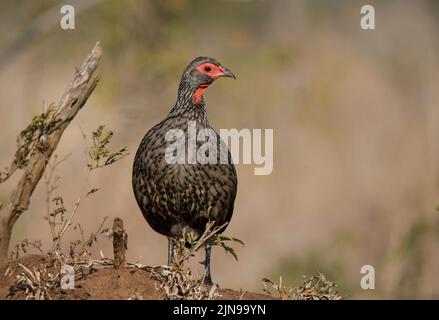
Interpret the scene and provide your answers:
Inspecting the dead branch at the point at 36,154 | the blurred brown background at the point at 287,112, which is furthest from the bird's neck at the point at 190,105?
the blurred brown background at the point at 287,112

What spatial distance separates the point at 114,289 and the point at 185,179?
1152 mm

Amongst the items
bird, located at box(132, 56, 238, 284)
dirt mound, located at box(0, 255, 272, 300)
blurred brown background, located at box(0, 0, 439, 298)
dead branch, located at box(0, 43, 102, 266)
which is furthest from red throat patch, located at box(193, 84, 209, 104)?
blurred brown background, located at box(0, 0, 439, 298)

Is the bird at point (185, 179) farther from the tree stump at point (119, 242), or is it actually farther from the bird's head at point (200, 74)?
the tree stump at point (119, 242)

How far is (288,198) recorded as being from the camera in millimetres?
15492

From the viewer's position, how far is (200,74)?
6465 mm

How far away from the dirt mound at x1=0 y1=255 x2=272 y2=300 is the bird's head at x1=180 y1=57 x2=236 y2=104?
1.62 meters

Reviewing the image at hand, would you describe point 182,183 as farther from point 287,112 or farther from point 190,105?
point 287,112

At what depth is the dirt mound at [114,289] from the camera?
5.07 m

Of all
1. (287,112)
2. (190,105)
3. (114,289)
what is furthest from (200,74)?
(287,112)

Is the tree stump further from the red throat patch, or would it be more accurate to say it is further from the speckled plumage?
the red throat patch

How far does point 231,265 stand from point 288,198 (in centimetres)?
190

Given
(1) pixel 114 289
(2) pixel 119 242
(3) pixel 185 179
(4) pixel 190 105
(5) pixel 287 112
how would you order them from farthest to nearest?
1. (5) pixel 287 112
2. (4) pixel 190 105
3. (3) pixel 185 179
4. (2) pixel 119 242
5. (1) pixel 114 289
